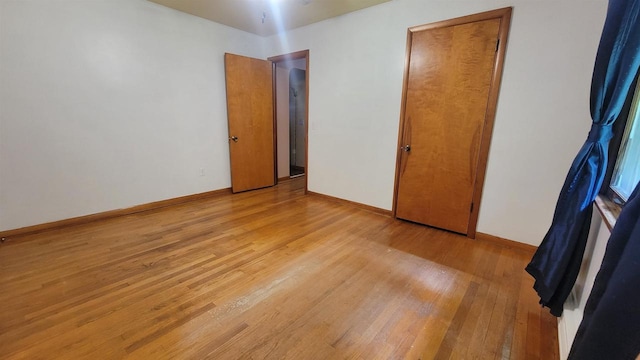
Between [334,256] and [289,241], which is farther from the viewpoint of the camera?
[289,241]

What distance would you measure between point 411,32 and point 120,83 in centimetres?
328

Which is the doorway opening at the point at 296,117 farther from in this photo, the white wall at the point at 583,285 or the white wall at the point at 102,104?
the white wall at the point at 583,285

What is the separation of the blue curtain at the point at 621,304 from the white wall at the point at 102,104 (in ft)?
13.0

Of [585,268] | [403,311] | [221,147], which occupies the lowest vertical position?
[403,311]

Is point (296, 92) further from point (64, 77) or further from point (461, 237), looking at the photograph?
point (461, 237)

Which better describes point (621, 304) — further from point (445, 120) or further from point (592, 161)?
point (445, 120)

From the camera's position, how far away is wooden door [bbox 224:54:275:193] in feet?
12.7

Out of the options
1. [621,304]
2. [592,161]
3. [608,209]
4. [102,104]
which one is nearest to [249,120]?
[102,104]

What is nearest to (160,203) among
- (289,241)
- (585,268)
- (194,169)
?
(194,169)

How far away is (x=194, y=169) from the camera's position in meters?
3.75

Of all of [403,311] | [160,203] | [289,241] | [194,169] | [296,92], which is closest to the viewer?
[403,311]

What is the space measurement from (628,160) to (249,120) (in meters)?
3.97

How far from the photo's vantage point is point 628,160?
1388 millimetres

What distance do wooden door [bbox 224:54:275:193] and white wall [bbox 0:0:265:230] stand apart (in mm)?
195
